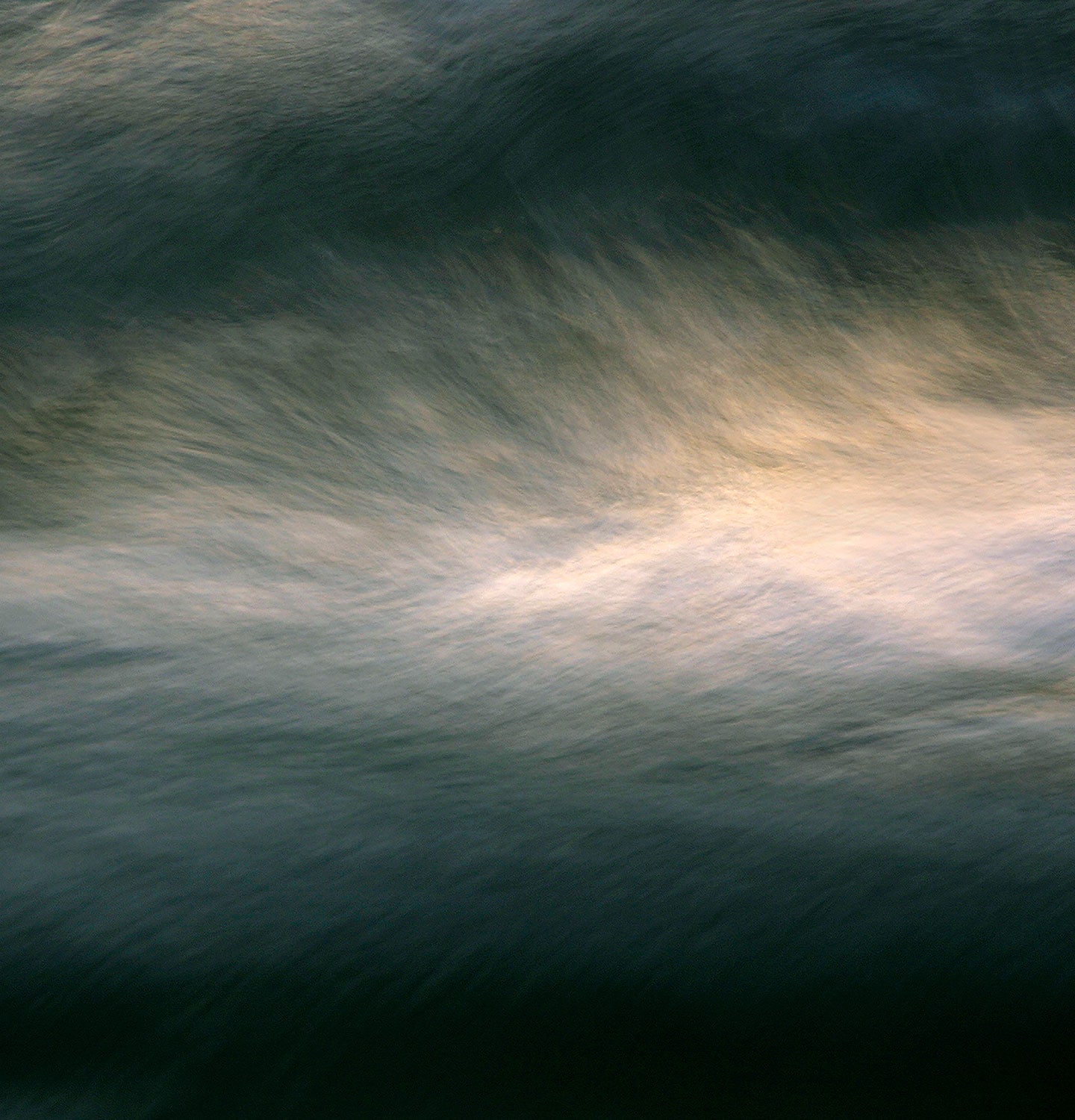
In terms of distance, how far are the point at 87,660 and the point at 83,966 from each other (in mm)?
615

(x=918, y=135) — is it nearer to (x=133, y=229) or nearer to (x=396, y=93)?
(x=396, y=93)

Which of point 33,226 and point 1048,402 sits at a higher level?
point 33,226

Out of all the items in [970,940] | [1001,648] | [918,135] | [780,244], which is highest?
[918,135]

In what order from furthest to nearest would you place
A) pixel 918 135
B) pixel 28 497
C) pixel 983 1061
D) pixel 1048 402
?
pixel 918 135
pixel 1048 402
pixel 28 497
pixel 983 1061

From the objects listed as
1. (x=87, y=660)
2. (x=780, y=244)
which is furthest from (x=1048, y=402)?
(x=87, y=660)

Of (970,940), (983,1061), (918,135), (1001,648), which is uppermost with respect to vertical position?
(918,135)

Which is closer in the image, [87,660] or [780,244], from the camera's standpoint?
[87,660]

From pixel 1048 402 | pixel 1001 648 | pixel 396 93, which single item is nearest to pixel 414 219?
pixel 396 93

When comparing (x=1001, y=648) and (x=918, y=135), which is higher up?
(x=918, y=135)

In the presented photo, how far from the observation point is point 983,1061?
1.08m

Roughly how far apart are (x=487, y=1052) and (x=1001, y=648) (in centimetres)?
94

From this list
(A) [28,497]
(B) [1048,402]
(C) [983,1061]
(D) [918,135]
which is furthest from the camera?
(D) [918,135]

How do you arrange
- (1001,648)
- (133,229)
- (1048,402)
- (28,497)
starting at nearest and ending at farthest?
(1001,648) < (28,497) < (1048,402) < (133,229)

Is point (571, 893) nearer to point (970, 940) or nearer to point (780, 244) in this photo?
point (970, 940)
